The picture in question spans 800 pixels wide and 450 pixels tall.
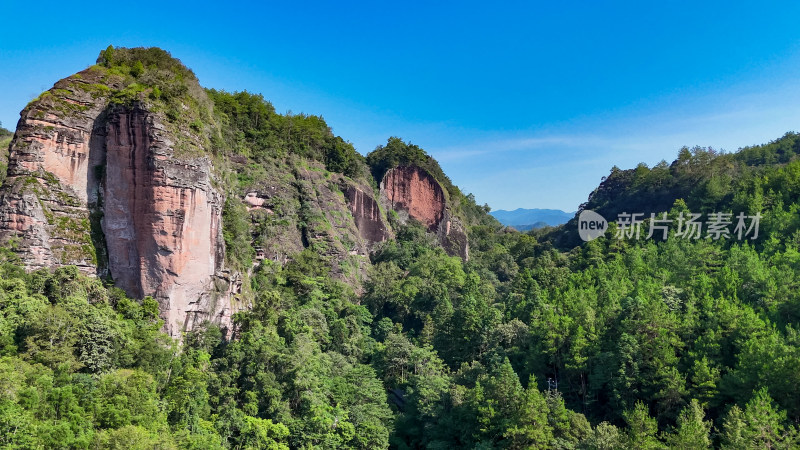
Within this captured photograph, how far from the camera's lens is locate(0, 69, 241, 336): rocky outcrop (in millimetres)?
24734

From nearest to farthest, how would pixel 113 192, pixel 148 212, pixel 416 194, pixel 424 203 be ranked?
pixel 148 212 < pixel 113 192 < pixel 416 194 < pixel 424 203

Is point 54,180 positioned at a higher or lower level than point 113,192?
higher

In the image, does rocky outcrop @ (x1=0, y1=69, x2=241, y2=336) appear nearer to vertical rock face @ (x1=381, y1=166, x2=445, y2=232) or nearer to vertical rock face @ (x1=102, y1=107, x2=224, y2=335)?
vertical rock face @ (x1=102, y1=107, x2=224, y2=335)

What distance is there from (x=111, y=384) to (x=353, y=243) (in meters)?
31.6

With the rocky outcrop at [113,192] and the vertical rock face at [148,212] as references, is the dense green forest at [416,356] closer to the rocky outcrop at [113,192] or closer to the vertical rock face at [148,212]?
the vertical rock face at [148,212]

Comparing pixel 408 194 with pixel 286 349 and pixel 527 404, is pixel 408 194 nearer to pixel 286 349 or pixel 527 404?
pixel 286 349

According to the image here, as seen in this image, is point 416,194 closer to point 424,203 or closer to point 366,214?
point 424,203

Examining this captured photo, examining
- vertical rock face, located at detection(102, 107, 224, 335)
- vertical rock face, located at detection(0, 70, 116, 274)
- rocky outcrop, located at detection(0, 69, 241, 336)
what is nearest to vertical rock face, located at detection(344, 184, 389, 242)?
rocky outcrop, located at detection(0, 69, 241, 336)

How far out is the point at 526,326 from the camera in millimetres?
31984

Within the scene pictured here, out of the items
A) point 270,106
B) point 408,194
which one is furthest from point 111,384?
point 408,194

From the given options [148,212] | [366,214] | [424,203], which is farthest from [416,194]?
[148,212]

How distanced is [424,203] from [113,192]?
136 ft

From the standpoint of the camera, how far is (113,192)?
2619cm

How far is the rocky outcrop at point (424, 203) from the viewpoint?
61844 mm
